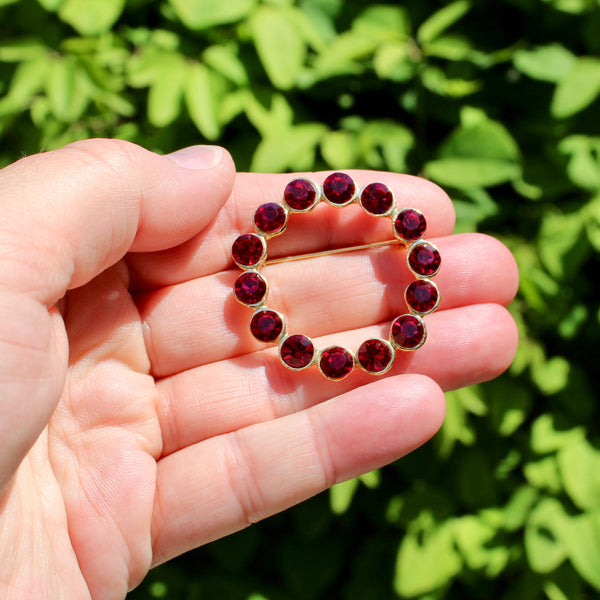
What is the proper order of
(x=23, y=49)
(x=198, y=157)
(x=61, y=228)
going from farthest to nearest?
1. (x=23, y=49)
2. (x=198, y=157)
3. (x=61, y=228)

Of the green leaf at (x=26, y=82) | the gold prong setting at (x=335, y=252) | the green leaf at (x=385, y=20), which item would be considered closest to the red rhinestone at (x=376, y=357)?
the gold prong setting at (x=335, y=252)

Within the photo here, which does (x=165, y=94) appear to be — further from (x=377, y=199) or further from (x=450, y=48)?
(x=450, y=48)

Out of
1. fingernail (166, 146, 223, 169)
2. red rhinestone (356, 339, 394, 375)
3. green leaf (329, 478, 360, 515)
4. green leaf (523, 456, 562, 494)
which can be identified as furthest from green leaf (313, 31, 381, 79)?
green leaf (523, 456, 562, 494)

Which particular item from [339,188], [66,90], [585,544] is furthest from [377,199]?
[585,544]

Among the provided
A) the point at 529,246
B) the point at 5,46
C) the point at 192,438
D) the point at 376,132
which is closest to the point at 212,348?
the point at 192,438

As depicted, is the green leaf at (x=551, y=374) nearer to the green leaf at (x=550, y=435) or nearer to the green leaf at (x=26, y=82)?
the green leaf at (x=550, y=435)

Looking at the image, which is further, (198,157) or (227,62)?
(227,62)
